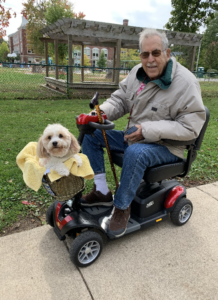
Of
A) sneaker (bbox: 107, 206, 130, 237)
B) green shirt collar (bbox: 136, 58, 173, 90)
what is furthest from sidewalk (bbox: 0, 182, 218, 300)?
green shirt collar (bbox: 136, 58, 173, 90)

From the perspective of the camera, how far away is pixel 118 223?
1980mm

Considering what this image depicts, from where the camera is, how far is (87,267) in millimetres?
1883

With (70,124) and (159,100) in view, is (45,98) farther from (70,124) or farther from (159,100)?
(159,100)

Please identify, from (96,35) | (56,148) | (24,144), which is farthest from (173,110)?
(96,35)

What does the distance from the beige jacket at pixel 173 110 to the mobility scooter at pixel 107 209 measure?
115mm

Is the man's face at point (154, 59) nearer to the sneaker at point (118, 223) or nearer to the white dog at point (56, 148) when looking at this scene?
the white dog at point (56, 148)

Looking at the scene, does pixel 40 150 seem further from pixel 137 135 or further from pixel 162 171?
pixel 162 171

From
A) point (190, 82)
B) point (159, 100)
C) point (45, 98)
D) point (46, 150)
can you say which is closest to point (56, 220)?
point (46, 150)

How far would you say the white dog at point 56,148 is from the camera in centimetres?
163

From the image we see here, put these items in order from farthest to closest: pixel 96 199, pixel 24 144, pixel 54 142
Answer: pixel 24 144
pixel 96 199
pixel 54 142

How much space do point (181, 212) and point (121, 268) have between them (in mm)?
845

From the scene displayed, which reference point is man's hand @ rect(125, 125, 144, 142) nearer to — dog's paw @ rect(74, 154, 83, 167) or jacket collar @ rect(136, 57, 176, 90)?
jacket collar @ rect(136, 57, 176, 90)

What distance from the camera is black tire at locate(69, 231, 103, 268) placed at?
180cm

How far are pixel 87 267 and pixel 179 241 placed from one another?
0.89 metres
